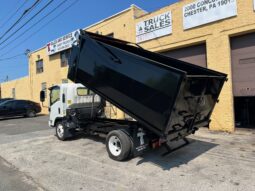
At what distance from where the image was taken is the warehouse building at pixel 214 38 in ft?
31.1

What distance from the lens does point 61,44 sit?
67.9ft

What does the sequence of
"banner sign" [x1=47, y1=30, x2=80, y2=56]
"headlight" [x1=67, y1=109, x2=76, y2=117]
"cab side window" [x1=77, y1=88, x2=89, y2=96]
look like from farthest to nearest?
1. "banner sign" [x1=47, y1=30, x2=80, y2=56]
2. "cab side window" [x1=77, y1=88, x2=89, y2=96]
3. "headlight" [x1=67, y1=109, x2=76, y2=117]

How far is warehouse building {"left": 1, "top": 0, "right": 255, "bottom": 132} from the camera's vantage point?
9477mm

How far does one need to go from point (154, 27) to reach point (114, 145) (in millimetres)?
7880

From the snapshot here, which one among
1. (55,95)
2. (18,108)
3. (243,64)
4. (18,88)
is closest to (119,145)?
(55,95)

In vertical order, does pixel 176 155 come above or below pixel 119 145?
below

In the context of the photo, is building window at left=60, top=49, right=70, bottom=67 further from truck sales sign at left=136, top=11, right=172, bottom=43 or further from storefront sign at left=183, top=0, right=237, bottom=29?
storefront sign at left=183, top=0, right=237, bottom=29

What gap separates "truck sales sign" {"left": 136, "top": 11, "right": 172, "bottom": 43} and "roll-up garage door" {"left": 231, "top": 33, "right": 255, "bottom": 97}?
130 inches

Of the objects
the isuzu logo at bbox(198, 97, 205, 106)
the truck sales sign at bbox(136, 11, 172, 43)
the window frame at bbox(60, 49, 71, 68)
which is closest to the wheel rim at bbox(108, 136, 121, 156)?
the isuzu logo at bbox(198, 97, 205, 106)

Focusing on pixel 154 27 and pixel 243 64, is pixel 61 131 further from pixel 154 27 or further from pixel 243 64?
pixel 243 64

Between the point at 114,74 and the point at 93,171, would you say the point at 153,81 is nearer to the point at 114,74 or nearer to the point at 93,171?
the point at 114,74

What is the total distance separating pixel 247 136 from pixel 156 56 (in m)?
4.64

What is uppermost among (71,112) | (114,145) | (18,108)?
(18,108)

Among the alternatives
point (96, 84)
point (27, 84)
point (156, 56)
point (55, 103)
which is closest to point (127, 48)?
point (156, 56)
